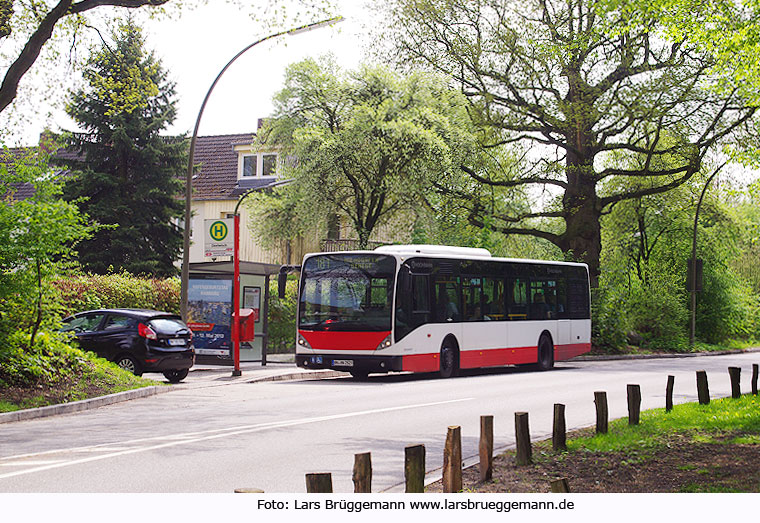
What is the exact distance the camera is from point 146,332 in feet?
62.7

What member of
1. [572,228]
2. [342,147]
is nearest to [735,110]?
[572,228]

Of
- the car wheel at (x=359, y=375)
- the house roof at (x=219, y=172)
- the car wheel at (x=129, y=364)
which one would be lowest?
the car wheel at (x=359, y=375)

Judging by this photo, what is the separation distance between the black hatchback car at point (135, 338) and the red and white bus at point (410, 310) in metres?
2.96

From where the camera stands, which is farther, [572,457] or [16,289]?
[16,289]

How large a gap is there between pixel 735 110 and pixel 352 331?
18392mm

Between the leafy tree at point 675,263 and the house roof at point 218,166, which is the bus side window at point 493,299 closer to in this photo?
the leafy tree at point 675,263

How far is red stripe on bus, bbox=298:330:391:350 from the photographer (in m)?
20.5

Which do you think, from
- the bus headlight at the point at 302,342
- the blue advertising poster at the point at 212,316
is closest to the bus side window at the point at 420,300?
the bus headlight at the point at 302,342

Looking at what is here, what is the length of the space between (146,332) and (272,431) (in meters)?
7.83

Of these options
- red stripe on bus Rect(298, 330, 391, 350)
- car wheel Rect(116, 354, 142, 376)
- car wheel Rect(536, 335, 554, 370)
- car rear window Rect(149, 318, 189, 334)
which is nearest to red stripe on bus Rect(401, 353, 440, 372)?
red stripe on bus Rect(298, 330, 391, 350)

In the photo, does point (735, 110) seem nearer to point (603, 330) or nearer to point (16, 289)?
point (603, 330)

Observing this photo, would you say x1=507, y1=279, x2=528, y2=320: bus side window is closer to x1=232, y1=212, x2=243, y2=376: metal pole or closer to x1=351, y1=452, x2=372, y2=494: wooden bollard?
x1=232, y1=212, x2=243, y2=376: metal pole

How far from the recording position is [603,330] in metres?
35.9

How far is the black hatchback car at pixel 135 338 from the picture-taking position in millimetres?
19109
